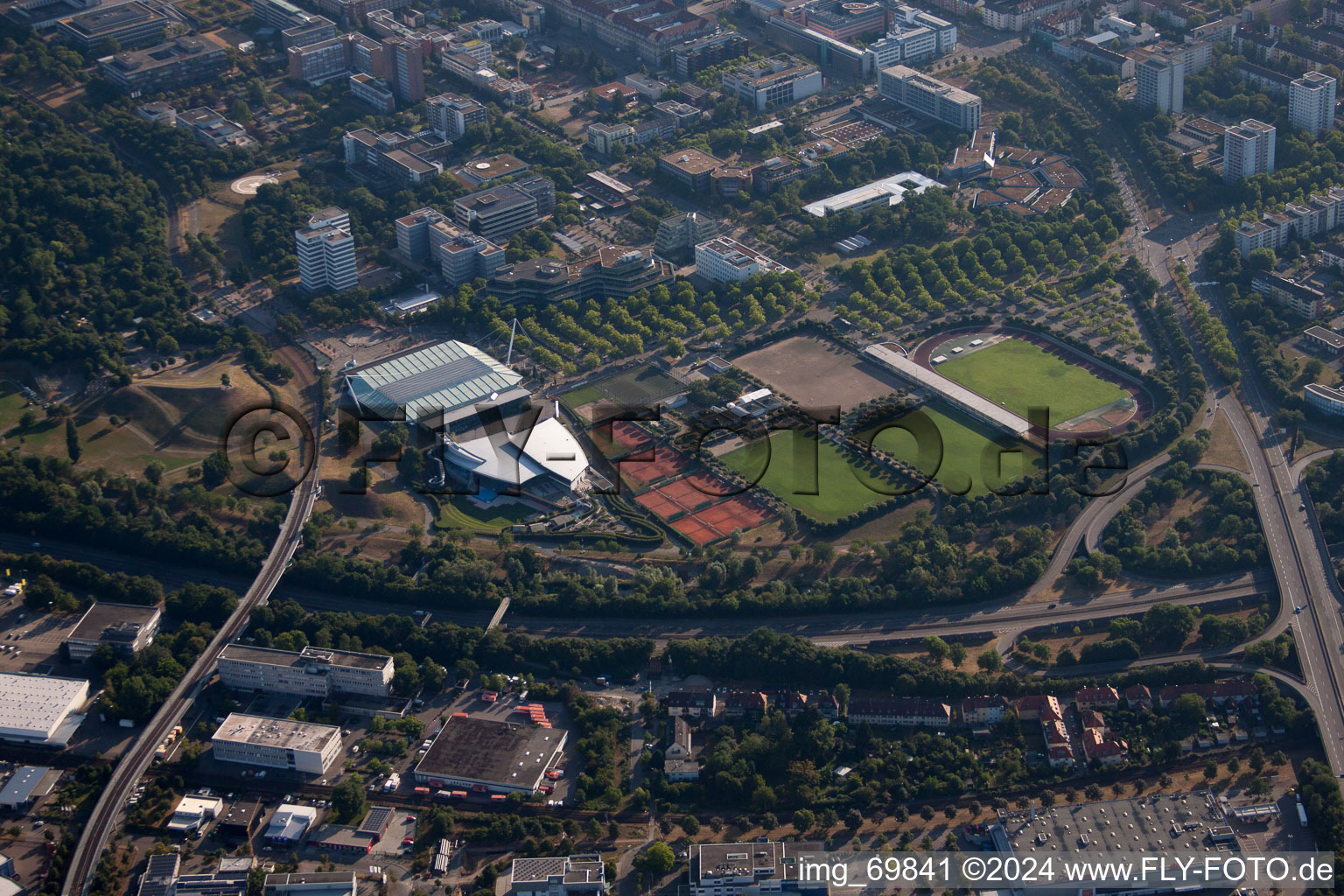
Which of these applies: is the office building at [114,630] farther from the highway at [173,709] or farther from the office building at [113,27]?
the office building at [113,27]

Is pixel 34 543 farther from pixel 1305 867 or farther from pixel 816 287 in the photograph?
pixel 1305 867

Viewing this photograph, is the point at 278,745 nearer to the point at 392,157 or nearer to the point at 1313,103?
the point at 392,157

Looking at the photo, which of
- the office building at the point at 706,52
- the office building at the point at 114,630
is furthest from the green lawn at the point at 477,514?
the office building at the point at 706,52

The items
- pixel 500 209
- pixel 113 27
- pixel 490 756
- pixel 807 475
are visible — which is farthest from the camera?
pixel 113 27

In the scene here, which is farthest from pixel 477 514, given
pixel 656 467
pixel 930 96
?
pixel 930 96

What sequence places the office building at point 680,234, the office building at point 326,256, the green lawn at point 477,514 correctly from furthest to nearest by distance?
the office building at point 680,234 → the office building at point 326,256 → the green lawn at point 477,514

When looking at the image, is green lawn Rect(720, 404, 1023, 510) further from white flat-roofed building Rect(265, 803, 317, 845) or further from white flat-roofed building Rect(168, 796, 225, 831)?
white flat-roofed building Rect(168, 796, 225, 831)
